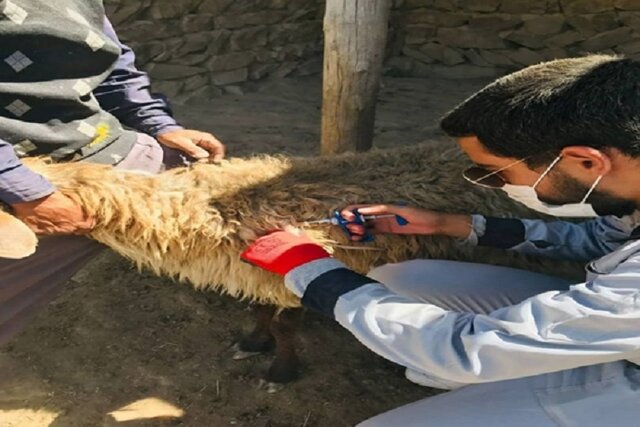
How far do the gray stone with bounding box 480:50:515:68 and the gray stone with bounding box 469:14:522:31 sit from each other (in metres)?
0.24

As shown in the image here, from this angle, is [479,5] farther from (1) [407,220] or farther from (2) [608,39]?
(1) [407,220]

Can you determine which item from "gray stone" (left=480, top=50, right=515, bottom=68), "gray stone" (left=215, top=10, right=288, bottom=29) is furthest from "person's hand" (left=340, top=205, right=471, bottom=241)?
"gray stone" (left=480, top=50, right=515, bottom=68)

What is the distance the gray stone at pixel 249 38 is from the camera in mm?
7215

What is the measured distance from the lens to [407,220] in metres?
2.64

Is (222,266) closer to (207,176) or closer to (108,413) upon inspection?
(207,176)

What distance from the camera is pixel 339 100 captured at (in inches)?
152

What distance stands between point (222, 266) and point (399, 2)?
6.20 metres

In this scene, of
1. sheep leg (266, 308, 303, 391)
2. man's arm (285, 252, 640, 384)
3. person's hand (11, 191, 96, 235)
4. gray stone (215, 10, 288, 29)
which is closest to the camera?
man's arm (285, 252, 640, 384)

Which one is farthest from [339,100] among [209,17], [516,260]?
[209,17]

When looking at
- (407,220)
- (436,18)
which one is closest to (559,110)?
(407,220)

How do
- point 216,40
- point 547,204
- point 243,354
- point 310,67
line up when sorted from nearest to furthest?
point 547,204
point 243,354
point 216,40
point 310,67

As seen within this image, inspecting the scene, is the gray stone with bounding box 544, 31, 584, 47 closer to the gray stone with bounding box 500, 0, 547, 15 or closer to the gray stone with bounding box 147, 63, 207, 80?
the gray stone with bounding box 500, 0, 547, 15

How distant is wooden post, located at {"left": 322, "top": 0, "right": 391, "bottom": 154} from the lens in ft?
12.0

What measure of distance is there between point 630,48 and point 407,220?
5.74m
